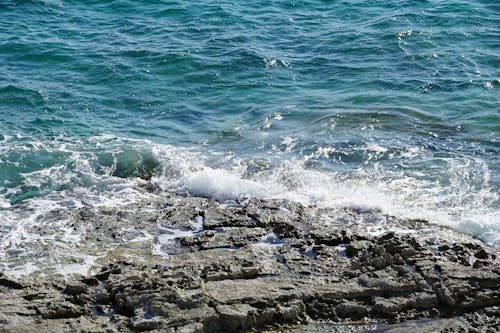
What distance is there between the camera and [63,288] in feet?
26.5

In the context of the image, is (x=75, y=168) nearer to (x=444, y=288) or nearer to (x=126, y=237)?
(x=126, y=237)

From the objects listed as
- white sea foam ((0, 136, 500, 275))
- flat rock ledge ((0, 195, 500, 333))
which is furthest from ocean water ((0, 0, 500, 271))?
flat rock ledge ((0, 195, 500, 333))

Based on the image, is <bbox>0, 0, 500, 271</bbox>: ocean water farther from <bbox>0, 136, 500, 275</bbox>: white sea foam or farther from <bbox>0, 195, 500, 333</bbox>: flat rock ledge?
<bbox>0, 195, 500, 333</bbox>: flat rock ledge

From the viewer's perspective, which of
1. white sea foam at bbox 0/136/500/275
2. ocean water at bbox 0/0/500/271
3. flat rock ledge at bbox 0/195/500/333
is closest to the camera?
flat rock ledge at bbox 0/195/500/333

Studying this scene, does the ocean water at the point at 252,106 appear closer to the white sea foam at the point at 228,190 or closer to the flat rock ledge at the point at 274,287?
the white sea foam at the point at 228,190

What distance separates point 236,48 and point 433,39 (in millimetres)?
4885

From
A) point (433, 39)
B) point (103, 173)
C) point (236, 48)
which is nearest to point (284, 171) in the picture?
point (103, 173)

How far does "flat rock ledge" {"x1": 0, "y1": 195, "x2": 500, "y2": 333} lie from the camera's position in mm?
7531

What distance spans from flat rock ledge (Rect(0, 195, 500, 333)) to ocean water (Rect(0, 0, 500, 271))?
1.30 meters

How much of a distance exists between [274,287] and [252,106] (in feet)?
25.7

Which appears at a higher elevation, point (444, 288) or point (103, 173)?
point (444, 288)

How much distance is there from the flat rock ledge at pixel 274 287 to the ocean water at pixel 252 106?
1.30 m

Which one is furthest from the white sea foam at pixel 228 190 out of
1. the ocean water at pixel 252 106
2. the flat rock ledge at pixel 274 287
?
the flat rock ledge at pixel 274 287

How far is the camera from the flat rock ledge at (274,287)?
7.53 metres
